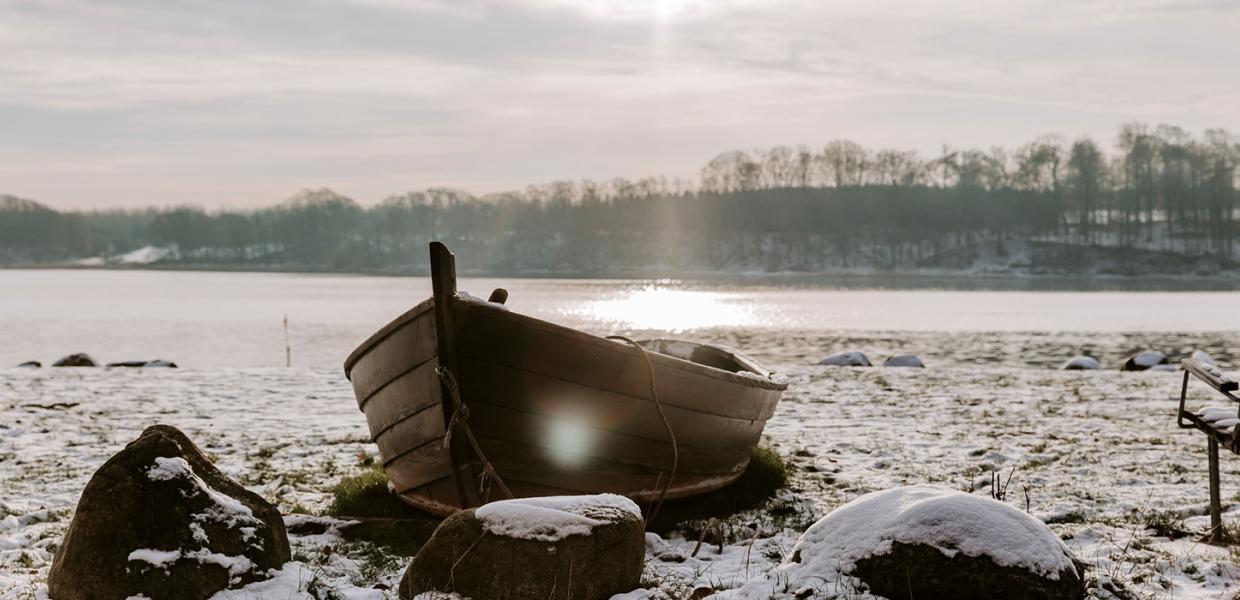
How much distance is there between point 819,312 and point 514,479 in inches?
1527

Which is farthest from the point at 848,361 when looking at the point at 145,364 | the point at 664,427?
the point at 145,364

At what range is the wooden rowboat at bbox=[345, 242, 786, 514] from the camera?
6.43 m

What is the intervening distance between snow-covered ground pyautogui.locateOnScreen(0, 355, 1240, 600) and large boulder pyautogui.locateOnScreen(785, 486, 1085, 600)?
0.59ft

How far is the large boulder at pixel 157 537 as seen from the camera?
190 inches

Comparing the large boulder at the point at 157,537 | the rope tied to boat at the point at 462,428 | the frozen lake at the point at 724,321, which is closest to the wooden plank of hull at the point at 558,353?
the rope tied to boat at the point at 462,428

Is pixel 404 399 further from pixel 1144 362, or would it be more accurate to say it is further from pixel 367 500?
pixel 1144 362

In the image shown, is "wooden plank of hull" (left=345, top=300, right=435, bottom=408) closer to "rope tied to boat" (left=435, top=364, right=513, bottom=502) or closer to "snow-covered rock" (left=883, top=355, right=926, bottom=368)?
"rope tied to boat" (left=435, top=364, right=513, bottom=502)

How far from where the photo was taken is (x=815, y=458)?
9.69 meters

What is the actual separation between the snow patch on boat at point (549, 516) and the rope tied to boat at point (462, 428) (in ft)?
3.75

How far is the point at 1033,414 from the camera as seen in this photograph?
41.6 feet

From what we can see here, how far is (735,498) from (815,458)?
215 centimetres

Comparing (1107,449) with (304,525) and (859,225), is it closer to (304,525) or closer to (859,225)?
(304,525)

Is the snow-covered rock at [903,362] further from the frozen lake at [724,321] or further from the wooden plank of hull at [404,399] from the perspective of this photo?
the wooden plank of hull at [404,399]

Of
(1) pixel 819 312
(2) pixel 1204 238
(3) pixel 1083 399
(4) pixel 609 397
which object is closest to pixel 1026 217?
(2) pixel 1204 238
